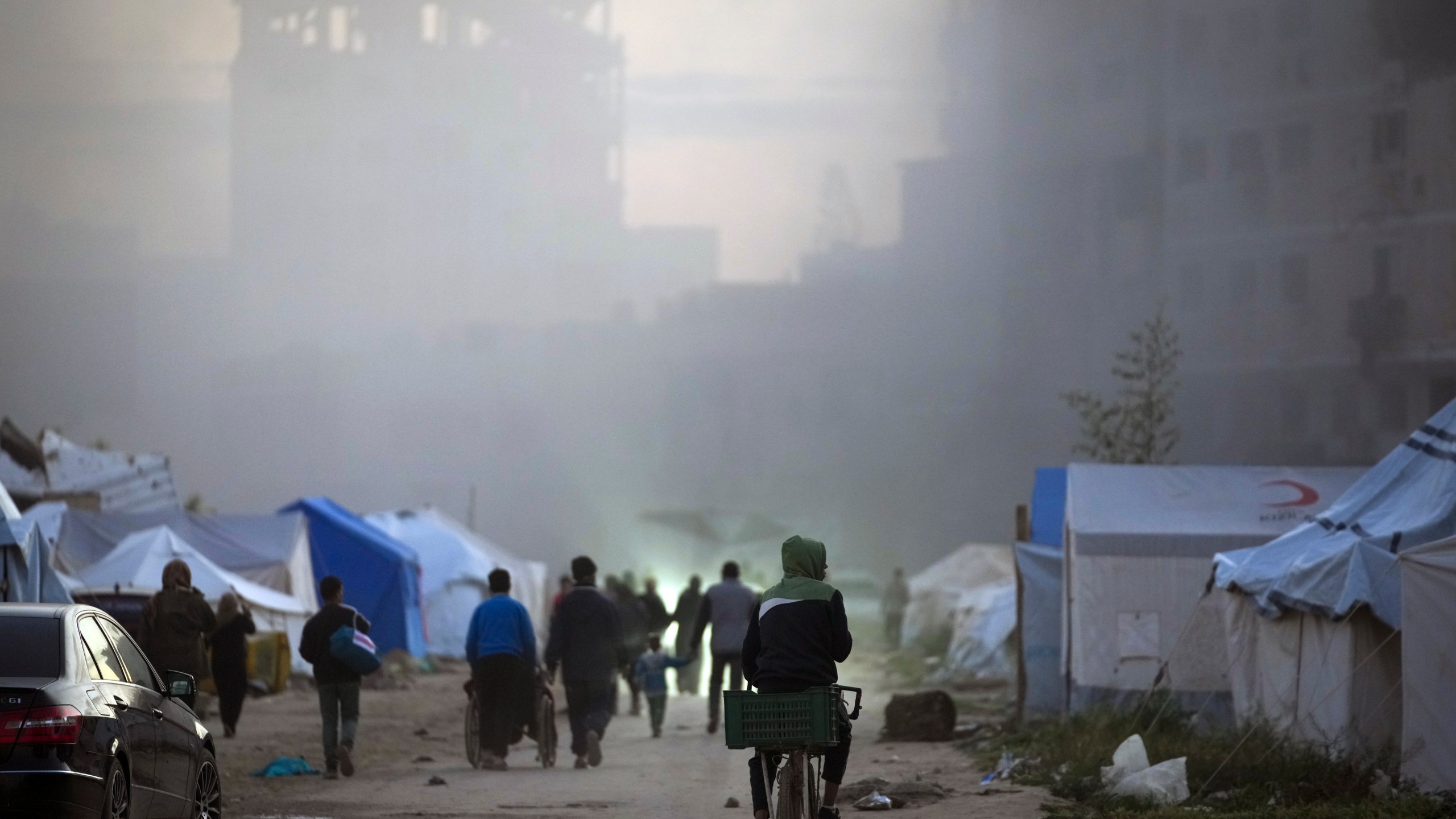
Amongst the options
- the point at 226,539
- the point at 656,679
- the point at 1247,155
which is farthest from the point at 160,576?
the point at 1247,155

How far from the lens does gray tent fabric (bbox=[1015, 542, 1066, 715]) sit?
19031 millimetres

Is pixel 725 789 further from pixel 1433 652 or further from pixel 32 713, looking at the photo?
pixel 32 713

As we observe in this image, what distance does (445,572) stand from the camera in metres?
34.7

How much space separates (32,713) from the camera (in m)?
6.52

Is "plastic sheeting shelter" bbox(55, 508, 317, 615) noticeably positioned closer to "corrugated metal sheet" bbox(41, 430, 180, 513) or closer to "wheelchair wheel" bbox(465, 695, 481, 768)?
"corrugated metal sheet" bbox(41, 430, 180, 513)

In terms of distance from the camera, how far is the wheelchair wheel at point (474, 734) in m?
13.9

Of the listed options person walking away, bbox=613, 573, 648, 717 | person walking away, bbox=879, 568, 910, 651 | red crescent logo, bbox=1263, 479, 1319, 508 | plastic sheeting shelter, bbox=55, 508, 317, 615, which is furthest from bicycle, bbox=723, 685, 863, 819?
person walking away, bbox=879, 568, 910, 651

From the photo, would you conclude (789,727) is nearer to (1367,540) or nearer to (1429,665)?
(1429,665)

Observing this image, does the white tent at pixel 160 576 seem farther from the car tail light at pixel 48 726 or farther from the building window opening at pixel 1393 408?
the building window opening at pixel 1393 408

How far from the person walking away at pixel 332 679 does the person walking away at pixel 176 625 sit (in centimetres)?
122

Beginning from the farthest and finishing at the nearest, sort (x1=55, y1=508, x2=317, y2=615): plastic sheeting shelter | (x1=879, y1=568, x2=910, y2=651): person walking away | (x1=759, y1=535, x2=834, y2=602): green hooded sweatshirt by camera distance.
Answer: (x1=879, y1=568, x2=910, y2=651): person walking away → (x1=55, y1=508, x2=317, y2=615): plastic sheeting shelter → (x1=759, y1=535, x2=834, y2=602): green hooded sweatshirt

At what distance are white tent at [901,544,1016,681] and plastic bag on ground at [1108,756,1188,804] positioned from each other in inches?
542

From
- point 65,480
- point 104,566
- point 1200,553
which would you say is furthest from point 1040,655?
point 65,480

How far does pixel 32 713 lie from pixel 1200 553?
43.2 ft
